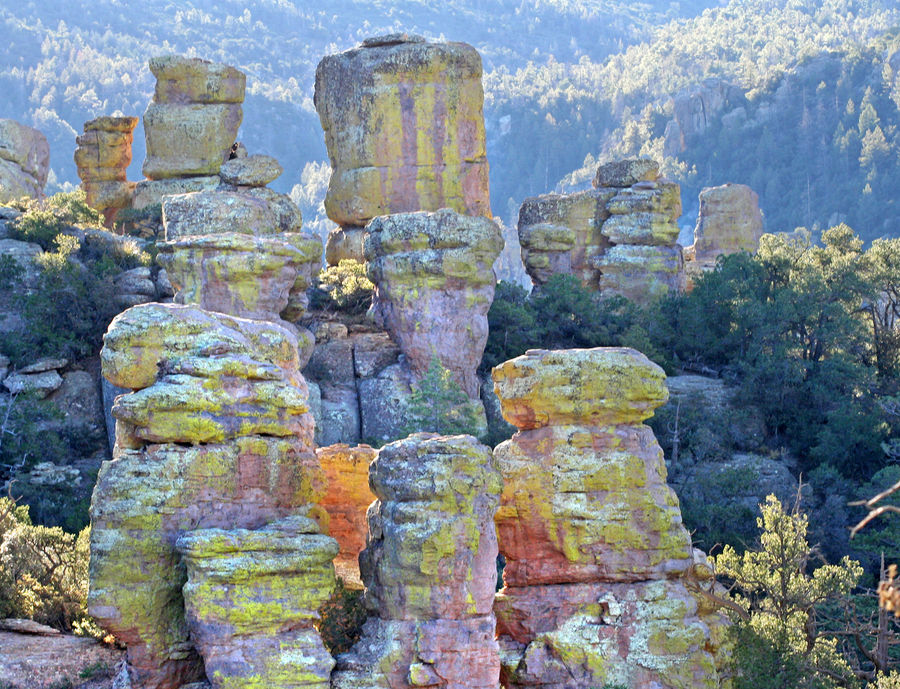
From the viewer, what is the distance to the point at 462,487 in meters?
20.8

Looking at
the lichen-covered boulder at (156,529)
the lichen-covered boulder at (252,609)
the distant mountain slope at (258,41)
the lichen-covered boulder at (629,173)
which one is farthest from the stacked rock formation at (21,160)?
the distant mountain slope at (258,41)

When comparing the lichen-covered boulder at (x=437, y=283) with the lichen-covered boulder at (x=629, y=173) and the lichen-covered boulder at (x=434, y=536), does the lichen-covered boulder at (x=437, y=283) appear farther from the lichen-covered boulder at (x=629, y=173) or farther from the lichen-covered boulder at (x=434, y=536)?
the lichen-covered boulder at (x=434, y=536)

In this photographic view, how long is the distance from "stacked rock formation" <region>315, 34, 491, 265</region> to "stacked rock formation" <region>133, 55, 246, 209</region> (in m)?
5.33

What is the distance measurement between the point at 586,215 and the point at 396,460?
20978 mm

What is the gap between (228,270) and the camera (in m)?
29.5

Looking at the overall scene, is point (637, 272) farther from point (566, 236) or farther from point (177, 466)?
point (177, 466)

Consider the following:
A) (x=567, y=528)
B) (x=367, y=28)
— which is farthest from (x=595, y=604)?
(x=367, y=28)

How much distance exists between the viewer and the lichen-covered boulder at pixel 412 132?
37.2m

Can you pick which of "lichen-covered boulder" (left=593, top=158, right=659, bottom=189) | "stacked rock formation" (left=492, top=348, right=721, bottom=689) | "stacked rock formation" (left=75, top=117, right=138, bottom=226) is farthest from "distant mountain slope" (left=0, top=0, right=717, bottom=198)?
"stacked rock formation" (left=492, top=348, right=721, bottom=689)

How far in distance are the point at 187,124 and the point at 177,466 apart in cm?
2289

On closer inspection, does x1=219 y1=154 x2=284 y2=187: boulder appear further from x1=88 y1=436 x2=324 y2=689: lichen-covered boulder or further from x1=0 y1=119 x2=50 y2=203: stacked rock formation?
x1=88 y1=436 x2=324 y2=689: lichen-covered boulder

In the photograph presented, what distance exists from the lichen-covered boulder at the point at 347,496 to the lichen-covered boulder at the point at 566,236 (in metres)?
16.5

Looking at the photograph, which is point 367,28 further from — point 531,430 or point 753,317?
point 531,430

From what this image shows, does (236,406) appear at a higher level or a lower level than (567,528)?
higher
